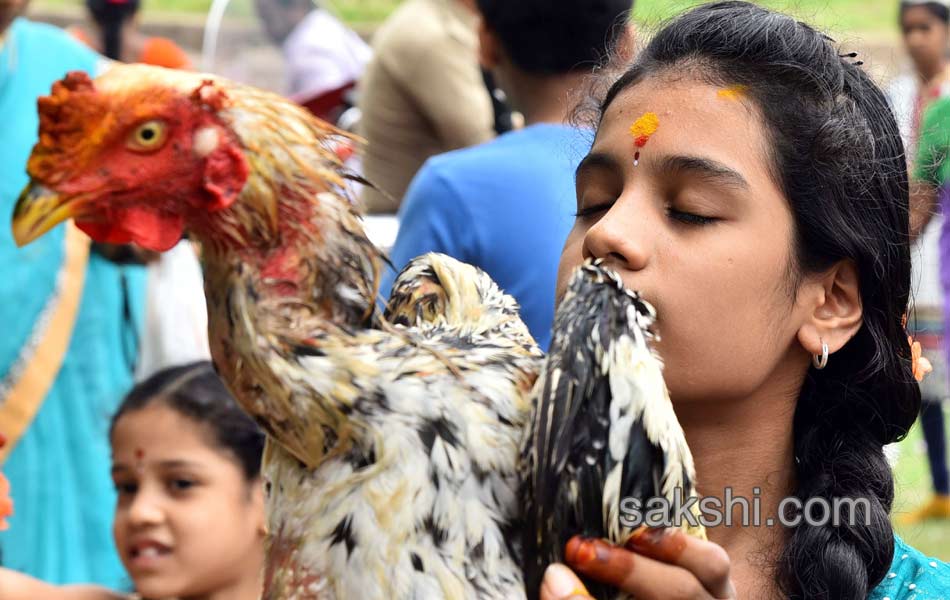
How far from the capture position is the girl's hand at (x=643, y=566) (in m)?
1.44

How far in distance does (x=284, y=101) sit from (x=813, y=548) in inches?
36.7

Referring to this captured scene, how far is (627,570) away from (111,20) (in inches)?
242

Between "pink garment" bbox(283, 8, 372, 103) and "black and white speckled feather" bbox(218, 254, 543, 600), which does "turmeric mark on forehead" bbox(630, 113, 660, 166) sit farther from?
"pink garment" bbox(283, 8, 372, 103)

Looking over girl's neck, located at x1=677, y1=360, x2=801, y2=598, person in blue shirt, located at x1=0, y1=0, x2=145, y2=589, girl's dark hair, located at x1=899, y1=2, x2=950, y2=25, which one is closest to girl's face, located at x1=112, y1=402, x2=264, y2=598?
person in blue shirt, located at x1=0, y1=0, x2=145, y2=589

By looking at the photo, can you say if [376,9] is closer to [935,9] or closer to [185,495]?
[935,9]

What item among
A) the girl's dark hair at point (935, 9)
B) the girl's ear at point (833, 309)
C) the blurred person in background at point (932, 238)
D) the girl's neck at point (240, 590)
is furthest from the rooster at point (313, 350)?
the girl's dark hair at point (935, 9)

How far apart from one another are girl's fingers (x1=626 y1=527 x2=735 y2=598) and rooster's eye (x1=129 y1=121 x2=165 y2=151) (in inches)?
27.7

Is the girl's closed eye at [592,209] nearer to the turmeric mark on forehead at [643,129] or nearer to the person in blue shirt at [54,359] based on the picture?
the turmeric mark on forehead at [643,129]

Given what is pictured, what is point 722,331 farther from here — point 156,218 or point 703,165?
point 156,218

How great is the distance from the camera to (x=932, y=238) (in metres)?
7.18

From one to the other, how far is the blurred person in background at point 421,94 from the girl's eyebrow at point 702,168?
11.1 ft

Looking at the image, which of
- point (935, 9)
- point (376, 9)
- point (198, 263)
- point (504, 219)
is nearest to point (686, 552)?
point (504, 219)

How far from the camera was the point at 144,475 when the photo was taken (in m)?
3.25

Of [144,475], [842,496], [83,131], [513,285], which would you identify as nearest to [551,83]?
[513,285]
